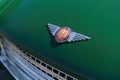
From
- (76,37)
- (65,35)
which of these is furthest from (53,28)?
(76,37)

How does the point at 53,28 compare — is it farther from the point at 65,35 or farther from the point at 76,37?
the point at 76,37

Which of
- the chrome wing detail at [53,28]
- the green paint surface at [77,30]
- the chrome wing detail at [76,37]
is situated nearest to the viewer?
the green paint surface at [77,30]

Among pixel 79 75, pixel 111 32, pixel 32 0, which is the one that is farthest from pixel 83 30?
pixel 32 0

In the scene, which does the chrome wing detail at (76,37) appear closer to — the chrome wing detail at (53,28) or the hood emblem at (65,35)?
the hood emblem at (65,35)

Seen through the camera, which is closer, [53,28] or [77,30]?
[77,30]

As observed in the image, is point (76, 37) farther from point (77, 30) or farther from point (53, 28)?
point (53, 28)

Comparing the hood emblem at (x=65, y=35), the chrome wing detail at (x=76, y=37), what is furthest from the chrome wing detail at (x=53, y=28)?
the chrome wing detail at (x=76, y=37)

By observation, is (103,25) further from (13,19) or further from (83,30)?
(13,19)
